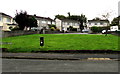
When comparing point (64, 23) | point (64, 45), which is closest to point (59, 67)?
point (64, 45)

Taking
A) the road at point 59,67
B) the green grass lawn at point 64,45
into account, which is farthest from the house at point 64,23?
the road at point 59,67

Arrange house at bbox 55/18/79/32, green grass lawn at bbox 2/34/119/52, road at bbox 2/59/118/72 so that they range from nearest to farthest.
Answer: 1. road at bbox 2/59/118/72
2. green grass lawn at bbox 2/34/119/52
3. house at bbox 55/18/79/32

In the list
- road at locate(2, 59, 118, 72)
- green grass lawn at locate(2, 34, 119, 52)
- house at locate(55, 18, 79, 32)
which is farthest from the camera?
house at locate(55, 18, 79, 32)

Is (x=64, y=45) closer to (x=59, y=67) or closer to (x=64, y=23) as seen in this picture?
(x=59, y=67)

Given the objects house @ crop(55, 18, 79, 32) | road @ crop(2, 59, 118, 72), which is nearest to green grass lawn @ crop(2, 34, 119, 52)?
road @ crop(2, 59, 118, 72)

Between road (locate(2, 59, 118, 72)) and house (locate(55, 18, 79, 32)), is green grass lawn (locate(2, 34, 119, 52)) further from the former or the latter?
house (locate(55, 18, 79, 32))

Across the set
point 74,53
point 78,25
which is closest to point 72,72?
point 74,53

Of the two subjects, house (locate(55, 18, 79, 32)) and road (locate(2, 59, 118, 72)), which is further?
house (locate(55, 18, 79, 32))

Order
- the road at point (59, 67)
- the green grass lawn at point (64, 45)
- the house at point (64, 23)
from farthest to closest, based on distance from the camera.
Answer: the house at point (64, 23) → the green grass lawn at point (64, 45) → the road at point (59, 67)

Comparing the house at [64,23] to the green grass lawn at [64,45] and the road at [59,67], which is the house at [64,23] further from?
the road at [59,67]

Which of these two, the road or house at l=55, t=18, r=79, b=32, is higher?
house at l=55, t=18, r=79, b=32

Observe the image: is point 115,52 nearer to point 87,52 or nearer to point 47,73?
point 87,52

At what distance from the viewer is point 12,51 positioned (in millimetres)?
12547

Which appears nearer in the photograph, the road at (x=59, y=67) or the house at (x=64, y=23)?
the road at (x=59, y=67)
